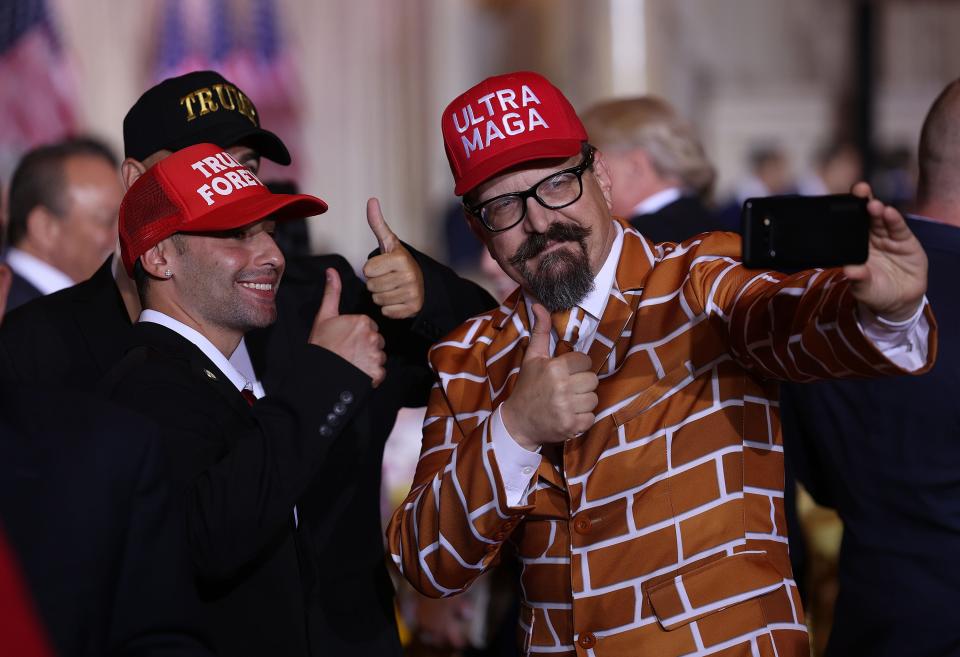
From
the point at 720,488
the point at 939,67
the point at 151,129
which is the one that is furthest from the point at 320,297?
the point at 939,67

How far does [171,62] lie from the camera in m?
8.88

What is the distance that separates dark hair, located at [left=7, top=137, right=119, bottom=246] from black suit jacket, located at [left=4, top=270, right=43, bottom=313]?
21 cm

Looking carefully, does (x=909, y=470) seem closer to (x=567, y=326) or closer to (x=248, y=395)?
(x=567, y=326)

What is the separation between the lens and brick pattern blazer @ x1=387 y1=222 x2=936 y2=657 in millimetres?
2014

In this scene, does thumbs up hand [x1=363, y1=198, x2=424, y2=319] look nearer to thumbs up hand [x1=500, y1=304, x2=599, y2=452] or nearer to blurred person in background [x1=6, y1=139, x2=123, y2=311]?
thumbs up hand [x1=500, y1=304, x2=599, y2=452]

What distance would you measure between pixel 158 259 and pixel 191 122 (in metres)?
0.56

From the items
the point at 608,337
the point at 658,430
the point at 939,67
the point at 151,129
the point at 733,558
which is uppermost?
the point at 151,129

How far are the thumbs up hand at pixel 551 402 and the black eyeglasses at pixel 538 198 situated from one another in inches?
15.0

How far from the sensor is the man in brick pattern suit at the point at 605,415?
1.95 m

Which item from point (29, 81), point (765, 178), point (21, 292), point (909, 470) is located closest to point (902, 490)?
point (909, 470)

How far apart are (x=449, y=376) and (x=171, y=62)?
720 centimetres

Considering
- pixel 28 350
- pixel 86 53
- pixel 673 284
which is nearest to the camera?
pixel 673 284

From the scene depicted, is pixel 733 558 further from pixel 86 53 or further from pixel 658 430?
pixel 86 53

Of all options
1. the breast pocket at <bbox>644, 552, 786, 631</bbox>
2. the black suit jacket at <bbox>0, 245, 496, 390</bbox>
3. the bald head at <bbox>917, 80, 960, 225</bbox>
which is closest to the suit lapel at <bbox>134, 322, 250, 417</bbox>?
the black suit jacket at <bbox>0, 245, 496, 390</bbox>
